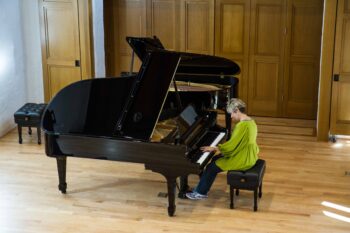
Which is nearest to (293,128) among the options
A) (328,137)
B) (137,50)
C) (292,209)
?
(328,137)

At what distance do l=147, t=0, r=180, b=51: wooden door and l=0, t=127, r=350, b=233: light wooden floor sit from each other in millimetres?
2821

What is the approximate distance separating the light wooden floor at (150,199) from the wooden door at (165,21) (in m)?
2.82

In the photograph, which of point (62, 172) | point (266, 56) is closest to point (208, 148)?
point (62, 172)

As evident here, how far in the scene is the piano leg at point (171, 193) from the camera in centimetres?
564

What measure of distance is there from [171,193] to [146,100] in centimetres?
96

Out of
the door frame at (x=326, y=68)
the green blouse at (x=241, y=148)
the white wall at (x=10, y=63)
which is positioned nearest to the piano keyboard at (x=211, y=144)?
the green blouse at (x=241, y=148)

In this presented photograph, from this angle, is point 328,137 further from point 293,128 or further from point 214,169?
point 214,169

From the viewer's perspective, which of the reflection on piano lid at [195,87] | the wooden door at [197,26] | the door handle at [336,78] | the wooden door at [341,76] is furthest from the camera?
the wooden door at [197,26]

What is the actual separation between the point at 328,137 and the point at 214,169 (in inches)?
119

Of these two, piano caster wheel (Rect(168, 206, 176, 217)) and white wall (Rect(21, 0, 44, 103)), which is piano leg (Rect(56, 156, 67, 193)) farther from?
white wall (Rect(21, 0, 44, 103))

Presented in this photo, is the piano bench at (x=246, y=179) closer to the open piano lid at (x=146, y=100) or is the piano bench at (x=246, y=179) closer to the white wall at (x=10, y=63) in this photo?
the open piano lid at (x=146, y=100)

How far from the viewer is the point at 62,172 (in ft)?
20.8

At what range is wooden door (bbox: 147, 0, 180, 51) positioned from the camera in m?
9.60

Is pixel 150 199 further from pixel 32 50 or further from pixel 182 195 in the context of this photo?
pixel 32 50
